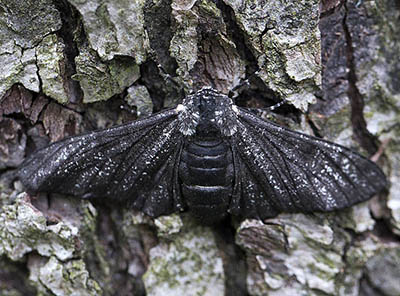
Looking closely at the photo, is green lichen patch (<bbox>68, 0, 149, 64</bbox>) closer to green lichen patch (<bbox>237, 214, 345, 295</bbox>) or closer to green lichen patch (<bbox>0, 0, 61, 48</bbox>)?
green lichen patch (<bbox>0, 0, 61, 48</bbox>)

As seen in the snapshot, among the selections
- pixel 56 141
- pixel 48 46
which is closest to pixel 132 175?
pixel 56 141

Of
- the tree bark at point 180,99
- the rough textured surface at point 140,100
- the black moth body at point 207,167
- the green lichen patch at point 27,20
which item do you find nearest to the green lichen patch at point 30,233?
the tree bark at point 180,99

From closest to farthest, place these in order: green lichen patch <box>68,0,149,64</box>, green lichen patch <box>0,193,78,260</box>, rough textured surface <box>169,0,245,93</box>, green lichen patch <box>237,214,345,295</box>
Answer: green lichen patch <box>68,0,149,64</box>
rough textured surface <box>169,0,245,93</box>
green lichen patch <box>0,193,78,260</box>
green lichen patch <box>237,214,345,295</box>

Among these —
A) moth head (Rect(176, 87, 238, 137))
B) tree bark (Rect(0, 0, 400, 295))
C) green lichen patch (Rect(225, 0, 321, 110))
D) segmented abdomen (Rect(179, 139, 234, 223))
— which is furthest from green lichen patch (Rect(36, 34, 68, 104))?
green lichen patch (Rect(225, 0, 321, 110))

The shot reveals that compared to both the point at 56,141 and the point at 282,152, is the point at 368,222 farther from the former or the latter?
the point at 56,141

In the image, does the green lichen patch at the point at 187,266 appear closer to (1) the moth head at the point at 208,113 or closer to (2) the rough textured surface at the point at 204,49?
(1) the moth head at the point at 208,113
